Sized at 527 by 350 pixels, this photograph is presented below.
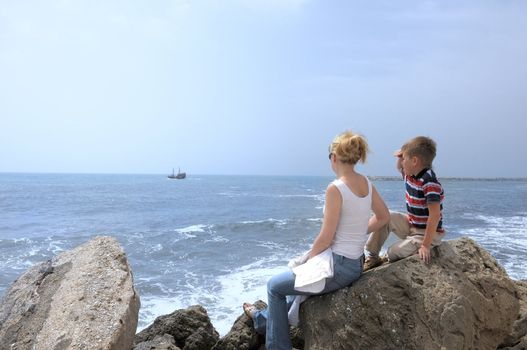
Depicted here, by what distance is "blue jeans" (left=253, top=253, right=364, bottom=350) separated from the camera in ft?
14.2

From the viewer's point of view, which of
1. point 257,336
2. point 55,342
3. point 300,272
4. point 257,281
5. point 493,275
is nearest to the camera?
point 55,342

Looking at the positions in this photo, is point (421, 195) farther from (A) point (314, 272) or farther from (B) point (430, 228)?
(A) point (314, 272)

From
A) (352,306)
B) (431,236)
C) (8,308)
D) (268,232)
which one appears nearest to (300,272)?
(352,306)

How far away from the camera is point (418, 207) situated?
181 inches

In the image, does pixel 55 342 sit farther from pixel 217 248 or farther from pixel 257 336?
pixel 217 248

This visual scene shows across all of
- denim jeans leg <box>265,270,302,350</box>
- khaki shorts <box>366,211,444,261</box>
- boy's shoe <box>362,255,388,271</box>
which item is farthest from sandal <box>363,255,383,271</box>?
denim jeans leg <box>265,270,302,350</box>

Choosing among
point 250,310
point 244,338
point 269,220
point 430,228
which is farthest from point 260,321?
point 269,220

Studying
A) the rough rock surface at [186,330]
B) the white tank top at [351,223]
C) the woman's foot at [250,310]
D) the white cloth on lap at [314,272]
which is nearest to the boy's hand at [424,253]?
the white tank top at [351,223]

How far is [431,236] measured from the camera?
4441 millimetres

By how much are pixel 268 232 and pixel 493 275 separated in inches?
786

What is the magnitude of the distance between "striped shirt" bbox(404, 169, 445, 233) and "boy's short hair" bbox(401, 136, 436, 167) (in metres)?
0.12

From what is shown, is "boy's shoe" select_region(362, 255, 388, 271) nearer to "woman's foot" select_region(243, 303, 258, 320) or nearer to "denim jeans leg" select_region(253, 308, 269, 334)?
"denim jeans leg" select_region(253, 308, 269, 334)

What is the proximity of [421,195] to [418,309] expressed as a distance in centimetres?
Result: 113

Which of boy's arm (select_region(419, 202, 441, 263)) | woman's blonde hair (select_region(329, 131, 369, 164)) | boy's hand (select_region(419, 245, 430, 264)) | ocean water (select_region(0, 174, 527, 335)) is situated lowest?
ocean water (select_region(0, 174, 527, 335))
